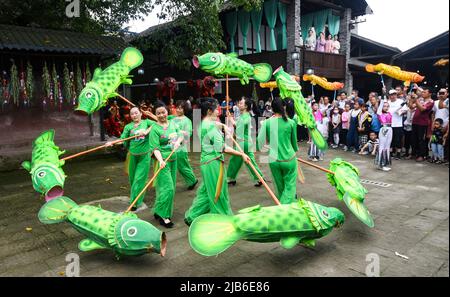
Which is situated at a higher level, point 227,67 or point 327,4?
point 327,4

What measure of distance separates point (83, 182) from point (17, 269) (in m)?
3.72

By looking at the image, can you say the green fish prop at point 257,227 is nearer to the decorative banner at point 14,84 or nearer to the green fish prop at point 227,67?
the green fish prop at point 227,67

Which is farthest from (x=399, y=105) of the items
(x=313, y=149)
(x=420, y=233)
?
(x=420, y=233)

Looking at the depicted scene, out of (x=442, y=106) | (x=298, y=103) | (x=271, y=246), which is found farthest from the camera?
(x=442, y=106)

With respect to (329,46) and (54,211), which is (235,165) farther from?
(329,46)

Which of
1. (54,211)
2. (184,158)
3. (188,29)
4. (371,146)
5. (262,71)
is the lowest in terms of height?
(54,211)

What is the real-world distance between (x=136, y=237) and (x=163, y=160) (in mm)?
1640

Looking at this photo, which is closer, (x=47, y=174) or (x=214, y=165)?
(x=47, y=174)

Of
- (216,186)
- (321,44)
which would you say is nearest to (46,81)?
(216,186)

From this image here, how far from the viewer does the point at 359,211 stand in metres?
3.52

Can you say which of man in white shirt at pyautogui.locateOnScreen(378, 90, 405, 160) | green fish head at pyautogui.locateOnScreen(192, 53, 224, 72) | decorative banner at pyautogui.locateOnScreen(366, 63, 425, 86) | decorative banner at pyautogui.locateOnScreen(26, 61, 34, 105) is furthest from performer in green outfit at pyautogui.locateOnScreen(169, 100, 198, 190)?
decorative banner at pyautogui.locateOnScreen(366, 63, 425, 86)

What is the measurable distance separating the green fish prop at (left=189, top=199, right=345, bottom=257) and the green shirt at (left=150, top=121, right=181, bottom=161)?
6.26 ft

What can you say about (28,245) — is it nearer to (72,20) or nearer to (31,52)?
(31,52)

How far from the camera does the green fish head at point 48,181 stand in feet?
11.4
